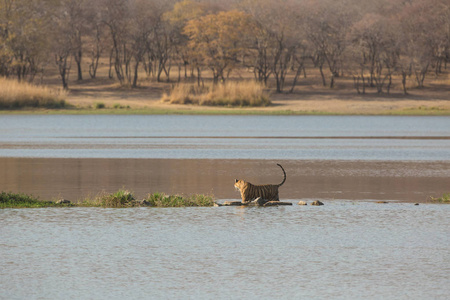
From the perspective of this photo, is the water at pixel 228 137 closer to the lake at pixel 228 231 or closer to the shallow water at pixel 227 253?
the lake at pixel 228 231

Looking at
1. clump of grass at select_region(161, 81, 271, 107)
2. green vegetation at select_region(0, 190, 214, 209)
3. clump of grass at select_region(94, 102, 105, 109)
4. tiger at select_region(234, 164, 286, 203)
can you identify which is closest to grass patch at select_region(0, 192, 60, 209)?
green vegetation at select_region(0, 190, 214, 209)

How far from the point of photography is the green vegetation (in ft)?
42.9

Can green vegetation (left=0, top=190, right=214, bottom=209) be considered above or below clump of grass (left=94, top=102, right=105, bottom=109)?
above

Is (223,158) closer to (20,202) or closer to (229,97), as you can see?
(20,202)

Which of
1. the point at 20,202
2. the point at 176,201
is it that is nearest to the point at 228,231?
the point at 176,201

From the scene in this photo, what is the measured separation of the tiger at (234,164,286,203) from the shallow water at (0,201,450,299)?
512mm

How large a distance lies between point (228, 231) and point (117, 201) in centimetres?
287

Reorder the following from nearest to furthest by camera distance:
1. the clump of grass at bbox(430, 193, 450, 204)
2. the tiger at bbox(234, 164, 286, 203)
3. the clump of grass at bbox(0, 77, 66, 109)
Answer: the tiger at bbox(234, 164, 286, 203), the clump of grass at bbox(430, 193, 450, 204), the clump of grass at bbox(0, 77, 66, 109)

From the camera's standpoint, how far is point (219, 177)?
17.8m

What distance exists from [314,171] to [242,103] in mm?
35091

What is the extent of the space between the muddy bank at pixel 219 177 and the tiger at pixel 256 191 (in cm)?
91

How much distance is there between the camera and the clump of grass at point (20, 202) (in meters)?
13.0

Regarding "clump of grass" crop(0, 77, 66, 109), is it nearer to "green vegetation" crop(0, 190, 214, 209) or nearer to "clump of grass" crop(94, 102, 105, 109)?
"clump of grass" crop(94, 102, 105, 109)

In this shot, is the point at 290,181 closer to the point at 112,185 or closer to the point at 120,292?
the point at 112,185
